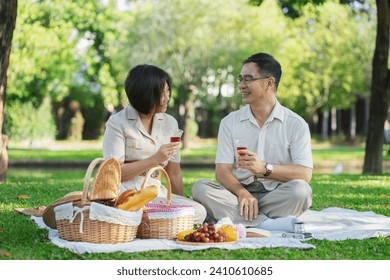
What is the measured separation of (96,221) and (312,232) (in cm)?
189

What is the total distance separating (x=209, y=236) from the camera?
5109 mm

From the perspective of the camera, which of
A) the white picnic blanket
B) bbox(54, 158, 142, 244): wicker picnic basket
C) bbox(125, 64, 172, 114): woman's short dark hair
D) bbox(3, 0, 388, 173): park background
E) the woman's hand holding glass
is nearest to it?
the white picnic blanket

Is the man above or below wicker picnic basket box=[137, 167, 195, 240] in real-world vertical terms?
above

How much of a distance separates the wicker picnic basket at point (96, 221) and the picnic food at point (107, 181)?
0.10 metres

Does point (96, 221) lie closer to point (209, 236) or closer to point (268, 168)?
point (209, 236)

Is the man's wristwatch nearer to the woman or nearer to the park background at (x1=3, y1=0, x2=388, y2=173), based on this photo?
the woman

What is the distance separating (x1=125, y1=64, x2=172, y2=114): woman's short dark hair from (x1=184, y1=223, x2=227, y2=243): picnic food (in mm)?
1284

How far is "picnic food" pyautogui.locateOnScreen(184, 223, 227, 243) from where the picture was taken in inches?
200

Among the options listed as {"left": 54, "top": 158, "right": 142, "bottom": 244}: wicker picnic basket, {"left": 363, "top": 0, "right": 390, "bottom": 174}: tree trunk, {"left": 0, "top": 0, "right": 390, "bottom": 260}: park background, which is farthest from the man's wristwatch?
{"left": 363, "top": 0, "right": 390, "bottom": 174}: tree trunk

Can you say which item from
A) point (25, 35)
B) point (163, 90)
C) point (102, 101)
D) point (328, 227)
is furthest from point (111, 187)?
point (102, 101)

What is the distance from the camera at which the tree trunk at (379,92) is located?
12.3m

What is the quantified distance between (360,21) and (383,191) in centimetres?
2228

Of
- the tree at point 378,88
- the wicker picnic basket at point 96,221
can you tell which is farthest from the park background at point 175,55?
the wicker picnic basket at point 96,221

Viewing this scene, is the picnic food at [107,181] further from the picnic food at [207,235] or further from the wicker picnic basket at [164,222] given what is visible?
the picnic food at [207,235]
